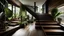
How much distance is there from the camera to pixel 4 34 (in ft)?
8.84

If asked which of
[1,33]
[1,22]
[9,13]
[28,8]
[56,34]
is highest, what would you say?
[28,8]

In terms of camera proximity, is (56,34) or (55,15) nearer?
(56,34)

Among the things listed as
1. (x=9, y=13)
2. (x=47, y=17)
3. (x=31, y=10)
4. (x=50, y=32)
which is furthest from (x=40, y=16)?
(x=9, y=13)

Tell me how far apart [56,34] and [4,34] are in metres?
2.11

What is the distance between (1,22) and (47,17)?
158 inches

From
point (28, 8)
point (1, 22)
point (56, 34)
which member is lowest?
point (56, 34)

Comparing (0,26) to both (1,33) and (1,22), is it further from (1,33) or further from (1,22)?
(1,33)

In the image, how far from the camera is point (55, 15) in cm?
550

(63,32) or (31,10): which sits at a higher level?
(31,10)

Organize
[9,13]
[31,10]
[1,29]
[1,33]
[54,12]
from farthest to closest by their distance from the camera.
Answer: [31,10] < [54,12] < [9,13] < [1,29] < [1,33]

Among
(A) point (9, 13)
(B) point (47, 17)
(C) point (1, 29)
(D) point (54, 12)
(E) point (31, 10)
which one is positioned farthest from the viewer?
(E) point (31, 10)

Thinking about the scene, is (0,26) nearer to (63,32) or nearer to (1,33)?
(1,33)

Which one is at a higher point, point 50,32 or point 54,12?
point 54,12

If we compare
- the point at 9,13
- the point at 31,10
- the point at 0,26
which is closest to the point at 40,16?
the point at 31,10
